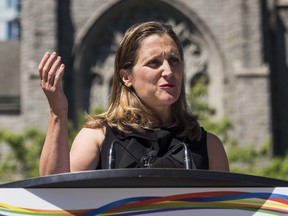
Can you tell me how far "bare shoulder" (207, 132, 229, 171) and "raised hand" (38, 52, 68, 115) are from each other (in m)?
0.58

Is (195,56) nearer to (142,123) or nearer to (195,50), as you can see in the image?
(195,50)

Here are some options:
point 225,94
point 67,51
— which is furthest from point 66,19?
point 225,94

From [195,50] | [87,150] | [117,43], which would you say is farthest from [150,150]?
[195,50]

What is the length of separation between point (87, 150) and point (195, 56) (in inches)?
875

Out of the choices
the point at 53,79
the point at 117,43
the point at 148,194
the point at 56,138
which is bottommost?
the point at 148,194

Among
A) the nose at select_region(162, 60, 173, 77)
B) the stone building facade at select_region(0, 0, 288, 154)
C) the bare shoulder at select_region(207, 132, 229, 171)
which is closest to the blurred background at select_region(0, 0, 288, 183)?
the stone building facade at select_region(0, 0, 288, 154)

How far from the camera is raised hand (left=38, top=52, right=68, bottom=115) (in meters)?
2.41

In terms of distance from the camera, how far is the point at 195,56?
24.8 m

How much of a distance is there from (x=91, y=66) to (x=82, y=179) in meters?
22.6

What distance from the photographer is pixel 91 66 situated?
2456 cm

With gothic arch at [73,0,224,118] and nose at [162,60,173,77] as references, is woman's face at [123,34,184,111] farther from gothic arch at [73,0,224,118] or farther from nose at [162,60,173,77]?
gothic arch at [73,0,224,118]

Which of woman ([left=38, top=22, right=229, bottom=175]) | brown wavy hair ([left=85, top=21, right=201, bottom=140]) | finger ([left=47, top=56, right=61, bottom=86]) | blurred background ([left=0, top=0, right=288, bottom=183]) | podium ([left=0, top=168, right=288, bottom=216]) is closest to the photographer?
podium ([left=0, top=168, right=288, bottom=216])

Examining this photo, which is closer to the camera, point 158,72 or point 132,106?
point 158,72

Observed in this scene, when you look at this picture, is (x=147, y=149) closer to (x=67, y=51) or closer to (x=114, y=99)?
(x=114, y=99)
